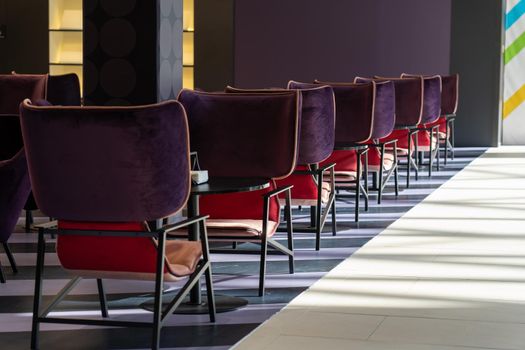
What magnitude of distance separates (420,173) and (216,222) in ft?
20.9

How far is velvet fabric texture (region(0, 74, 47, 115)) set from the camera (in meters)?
8.84

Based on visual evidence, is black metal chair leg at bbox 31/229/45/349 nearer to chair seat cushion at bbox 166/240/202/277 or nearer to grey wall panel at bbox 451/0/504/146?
chair seat cushion at bbox 166/240/202/277

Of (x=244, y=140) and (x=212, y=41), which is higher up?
(x=212, y=41)

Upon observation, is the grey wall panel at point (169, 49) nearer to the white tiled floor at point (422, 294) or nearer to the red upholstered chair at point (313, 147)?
the red upholstered chair at point (313, 147)

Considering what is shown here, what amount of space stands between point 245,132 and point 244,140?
0.14 feet

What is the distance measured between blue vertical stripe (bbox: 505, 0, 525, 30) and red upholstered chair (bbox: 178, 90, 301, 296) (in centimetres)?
1003

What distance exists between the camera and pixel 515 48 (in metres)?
14.5

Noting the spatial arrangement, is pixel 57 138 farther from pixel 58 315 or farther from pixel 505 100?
pixel 505 100

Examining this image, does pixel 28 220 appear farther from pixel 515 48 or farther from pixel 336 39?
pixel 515 48

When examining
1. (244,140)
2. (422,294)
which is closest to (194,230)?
(244,140)

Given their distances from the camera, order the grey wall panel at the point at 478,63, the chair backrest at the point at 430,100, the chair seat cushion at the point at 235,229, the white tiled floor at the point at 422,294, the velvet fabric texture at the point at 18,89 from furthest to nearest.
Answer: the grey wall panel at the point at 478,63, the chair backrest at the point at 430,100, the velvet fabric texture at the point at 18,89, the chair seat cushion at the point at 235,229, the white tiled floor at the point at 422,294

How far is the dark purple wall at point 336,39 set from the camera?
563 inches

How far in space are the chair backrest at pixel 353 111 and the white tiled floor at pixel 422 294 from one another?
752 millimetres

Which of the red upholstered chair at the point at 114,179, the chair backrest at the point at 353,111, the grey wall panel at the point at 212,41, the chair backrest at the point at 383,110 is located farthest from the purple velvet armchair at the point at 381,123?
the grey wall panel at the point at 212,41
